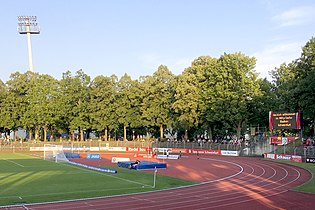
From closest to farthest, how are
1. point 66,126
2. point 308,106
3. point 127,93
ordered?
point 308,106
point 127,93
point 66,126

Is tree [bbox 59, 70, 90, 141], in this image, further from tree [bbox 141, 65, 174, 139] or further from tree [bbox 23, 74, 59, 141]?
tree [bbox 141, 65, 174, 139]

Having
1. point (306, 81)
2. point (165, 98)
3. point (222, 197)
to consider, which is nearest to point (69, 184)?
point (222, 197)

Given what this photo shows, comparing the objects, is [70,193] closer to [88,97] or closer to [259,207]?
[259,207]

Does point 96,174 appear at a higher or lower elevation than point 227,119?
lower

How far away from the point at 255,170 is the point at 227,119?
2790 cm

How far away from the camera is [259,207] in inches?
865

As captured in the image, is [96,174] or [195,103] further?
[195,103]

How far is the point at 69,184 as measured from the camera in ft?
101

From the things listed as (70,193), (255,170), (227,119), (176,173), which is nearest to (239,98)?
(227,119)

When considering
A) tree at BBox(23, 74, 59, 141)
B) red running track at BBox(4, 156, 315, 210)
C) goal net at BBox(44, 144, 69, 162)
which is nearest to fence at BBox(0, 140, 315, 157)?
tree at BBox(23, 74, 59, 141)

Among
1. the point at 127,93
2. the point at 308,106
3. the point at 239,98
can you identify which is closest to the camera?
the point at 308,106

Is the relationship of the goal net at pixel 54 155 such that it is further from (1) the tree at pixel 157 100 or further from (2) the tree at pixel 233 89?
(2) the tree at pixel 233 89

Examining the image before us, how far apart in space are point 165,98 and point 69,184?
53213 millimetres

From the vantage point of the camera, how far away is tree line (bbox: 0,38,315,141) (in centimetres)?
6812
